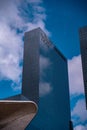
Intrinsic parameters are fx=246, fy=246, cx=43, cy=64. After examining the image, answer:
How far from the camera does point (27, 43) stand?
2830 inches

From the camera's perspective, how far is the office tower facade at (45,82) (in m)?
64.8

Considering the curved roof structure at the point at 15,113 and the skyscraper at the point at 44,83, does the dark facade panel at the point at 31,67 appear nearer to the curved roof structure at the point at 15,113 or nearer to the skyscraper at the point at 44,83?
the skyscraper at the point at 44,83

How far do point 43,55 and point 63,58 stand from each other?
68.8ft

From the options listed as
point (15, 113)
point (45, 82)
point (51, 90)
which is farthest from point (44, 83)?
point (15, 113)

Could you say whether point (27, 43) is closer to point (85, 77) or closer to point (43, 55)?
point (43, 55)

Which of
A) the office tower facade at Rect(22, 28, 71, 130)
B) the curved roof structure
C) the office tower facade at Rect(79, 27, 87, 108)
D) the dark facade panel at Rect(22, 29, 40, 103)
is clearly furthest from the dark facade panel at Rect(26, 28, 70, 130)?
the curved roof structure

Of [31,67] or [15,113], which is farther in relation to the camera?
[31,67]

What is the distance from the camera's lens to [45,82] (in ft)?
232

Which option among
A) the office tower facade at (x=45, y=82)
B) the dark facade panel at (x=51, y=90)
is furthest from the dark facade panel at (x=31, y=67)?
the dark facade panel at (x=51, y=90)

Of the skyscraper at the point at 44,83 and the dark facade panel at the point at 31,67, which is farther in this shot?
the skyscraper at the point at 44,83

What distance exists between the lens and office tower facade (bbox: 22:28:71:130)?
64812 millimetres

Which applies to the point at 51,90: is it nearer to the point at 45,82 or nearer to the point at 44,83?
the point at 45,82

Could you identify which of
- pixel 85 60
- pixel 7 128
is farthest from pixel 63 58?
pixel 7 128

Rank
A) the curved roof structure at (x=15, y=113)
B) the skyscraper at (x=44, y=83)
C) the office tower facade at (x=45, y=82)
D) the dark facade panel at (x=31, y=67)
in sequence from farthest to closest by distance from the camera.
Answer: the office tower facade at (x=45, y=82) → the skyscraper at (x=44, y=83) → the dark facade panel at (x=31, y=67) → the curved roof structure at (x=15, y=113)
